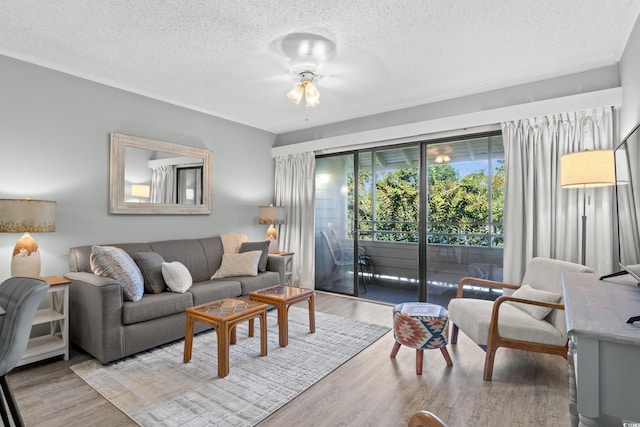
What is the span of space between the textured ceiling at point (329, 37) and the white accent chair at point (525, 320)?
1.84 m

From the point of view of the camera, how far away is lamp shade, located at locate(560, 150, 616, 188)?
2.58 metres

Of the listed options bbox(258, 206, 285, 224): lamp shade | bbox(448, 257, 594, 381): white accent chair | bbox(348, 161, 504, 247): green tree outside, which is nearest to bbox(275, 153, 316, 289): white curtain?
bbox(258, 206, 285, 224): lamp shade

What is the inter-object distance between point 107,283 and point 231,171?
2556 millimetres

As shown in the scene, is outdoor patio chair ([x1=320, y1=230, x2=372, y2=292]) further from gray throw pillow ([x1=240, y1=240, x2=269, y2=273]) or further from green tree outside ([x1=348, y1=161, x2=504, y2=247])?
gray throw pillow ([x1=240, y1=240, x2=269, y2=273])

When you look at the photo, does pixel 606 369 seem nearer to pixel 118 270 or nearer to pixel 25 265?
pixel 118 270

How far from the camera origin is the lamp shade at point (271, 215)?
16.1 feet

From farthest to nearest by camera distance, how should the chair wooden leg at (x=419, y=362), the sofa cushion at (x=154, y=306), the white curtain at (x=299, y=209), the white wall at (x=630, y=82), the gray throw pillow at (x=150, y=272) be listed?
the white curtain at (x=299, y=209) < the gray throw pillow at (x=150, y=272) < the sofa cushion at (x=154, y=306) < the chair wooden leg at (x=419, y=362) < the white wall at (x=630, y=82)

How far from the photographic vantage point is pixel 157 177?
3.96m

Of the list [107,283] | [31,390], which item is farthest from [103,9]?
[31,390]

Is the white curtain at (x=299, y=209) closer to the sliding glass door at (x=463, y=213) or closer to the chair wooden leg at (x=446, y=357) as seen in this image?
the sliding glass door at (x=463, y=213)

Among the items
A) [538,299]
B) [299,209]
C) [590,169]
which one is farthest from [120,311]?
[590,169]

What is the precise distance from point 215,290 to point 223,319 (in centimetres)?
107

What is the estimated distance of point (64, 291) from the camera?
2758 mm

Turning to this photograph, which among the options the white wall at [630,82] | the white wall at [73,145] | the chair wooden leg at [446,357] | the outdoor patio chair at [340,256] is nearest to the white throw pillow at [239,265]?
the white wall at [73,145]
